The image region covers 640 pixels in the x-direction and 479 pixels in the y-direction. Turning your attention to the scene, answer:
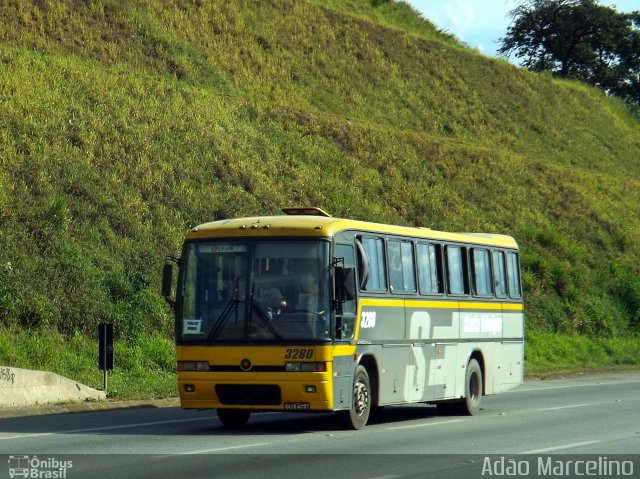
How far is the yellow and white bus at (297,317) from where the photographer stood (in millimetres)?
15711

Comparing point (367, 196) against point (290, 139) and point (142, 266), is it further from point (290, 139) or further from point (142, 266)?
point (142, 266)

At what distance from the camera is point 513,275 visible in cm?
2311

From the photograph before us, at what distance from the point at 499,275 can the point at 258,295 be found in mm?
7705

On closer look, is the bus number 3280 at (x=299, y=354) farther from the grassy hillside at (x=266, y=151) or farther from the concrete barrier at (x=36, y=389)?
the grassy hillside at (x=266, y=151)

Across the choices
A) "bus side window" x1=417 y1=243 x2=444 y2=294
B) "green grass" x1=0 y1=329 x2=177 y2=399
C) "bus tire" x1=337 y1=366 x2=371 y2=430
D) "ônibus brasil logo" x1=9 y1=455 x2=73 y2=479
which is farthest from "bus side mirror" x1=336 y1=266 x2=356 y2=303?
"green grass" x1=0 y1=329 x2=177 y2=399

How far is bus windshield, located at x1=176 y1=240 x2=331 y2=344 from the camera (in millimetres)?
15797

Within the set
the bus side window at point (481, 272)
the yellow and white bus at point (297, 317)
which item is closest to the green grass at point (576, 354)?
the bus side window at point (481, 272)

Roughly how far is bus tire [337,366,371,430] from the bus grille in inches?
50.4

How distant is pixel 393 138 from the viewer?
1833 inches

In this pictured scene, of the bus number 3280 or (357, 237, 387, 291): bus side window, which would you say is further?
(357, 237, 387, 291): bus side window

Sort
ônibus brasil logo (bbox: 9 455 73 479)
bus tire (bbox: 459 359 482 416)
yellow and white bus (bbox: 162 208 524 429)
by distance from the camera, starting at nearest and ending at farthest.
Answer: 1. ônibus brasil logo (bbox: 9 455 73 479)
2. yellow and white bus (bbox: 162 208 524 429)
3. bus tire (bbox: 459 359 482 416)

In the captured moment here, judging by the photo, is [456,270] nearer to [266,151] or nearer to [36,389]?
[36,389]

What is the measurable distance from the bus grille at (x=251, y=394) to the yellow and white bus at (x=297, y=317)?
0.01 m

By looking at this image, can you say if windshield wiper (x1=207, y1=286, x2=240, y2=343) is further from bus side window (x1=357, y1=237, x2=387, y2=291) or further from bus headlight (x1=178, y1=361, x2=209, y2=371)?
bus side window (x1=357, y1=237, x2=387, y2=291)
